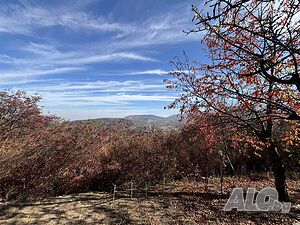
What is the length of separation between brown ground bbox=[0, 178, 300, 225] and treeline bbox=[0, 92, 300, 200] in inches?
52.7

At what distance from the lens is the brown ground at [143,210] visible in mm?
5277

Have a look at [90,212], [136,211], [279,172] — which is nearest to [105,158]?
[90,212]

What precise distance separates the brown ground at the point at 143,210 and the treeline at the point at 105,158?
52.7 inches

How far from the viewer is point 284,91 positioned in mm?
4109

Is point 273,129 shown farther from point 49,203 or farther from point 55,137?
point 55,137

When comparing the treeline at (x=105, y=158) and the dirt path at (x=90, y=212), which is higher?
the treeline at (x=105, y=158)

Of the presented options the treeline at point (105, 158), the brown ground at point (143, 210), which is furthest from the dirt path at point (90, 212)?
the treeline at point (105, 158)

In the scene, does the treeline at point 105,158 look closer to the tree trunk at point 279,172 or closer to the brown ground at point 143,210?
the brown ground at point 143,210

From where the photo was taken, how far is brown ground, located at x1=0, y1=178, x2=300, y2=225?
5.28m

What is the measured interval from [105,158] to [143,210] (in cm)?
428

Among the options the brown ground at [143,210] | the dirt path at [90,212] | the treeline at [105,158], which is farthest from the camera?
the treeline at [105,158]

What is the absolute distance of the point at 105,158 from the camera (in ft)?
32.5

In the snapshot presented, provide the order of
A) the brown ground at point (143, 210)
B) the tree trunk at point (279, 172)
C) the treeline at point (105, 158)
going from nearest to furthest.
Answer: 1. the brown ground at point (143, 210)
2. the tree trunk at point (279, 172)
3. the treeline at point (105, 158)

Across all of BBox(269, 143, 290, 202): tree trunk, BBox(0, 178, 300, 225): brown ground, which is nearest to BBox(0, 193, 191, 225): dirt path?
BBox(0, 178, 300, 225): brown ground
